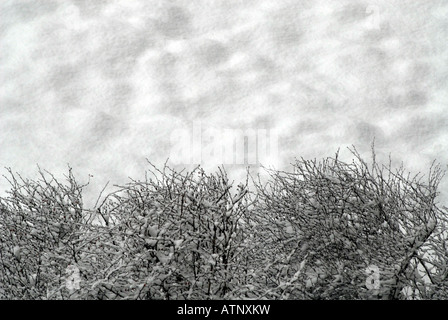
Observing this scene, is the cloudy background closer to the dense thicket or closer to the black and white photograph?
the black and white photograph

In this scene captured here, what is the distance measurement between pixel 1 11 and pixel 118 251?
99809 mm

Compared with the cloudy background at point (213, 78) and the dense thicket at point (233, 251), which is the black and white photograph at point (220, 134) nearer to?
the dense thicket at point (233, 251)

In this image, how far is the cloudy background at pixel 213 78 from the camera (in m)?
71.5

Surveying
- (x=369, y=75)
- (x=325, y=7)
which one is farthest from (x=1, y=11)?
(x=369, y=75)

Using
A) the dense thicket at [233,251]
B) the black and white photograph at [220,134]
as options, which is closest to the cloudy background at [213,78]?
the black and white photograph at [220,134]

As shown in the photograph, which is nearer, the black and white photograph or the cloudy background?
the black and white photograph

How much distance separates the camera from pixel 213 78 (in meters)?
95.6

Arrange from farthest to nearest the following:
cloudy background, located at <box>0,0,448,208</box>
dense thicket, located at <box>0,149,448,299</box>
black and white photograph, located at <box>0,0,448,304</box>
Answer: cloudy background, located at <box>0,0,448,208</box> < black and white photograph, located at <box>0,0,448,304</box> < dense thicket, located at <box>0,149,448,299</box>

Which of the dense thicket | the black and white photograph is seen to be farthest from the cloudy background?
the dense thicket

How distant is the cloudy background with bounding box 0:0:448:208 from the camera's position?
235 feet

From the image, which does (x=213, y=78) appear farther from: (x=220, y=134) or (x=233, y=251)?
(x=233, y=251)

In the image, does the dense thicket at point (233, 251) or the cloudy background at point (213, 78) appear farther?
the cloudy background at point (213, 78)

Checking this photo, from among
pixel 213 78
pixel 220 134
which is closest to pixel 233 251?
pixel 220 134
